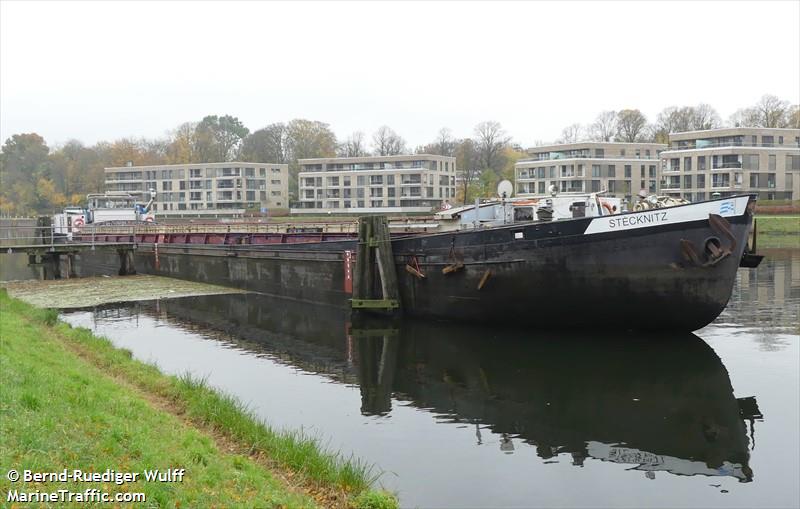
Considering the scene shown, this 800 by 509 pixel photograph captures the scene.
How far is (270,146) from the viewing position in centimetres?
13600

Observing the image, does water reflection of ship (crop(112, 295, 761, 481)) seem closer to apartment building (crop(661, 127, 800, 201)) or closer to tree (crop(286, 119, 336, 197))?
apartment building (crop(661, 127, 800, 201))

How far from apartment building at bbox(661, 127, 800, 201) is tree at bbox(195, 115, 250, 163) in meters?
87.4

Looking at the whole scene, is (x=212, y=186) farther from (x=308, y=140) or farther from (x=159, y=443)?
(x=159, y=443)

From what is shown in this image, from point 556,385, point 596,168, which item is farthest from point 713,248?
point 596,168

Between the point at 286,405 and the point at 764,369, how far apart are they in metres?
11.2

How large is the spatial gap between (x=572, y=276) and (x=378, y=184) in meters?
87.2

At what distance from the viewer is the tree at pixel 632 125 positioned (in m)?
116

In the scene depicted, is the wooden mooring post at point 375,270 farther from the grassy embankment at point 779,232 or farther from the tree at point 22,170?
the tree at point 22,170

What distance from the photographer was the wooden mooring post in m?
23.2

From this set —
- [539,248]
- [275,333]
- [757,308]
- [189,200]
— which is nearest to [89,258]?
[275,333]

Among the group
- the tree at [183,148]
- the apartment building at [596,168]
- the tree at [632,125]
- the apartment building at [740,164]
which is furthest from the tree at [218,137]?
the apartment building at [740,164]

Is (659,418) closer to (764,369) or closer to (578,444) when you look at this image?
(578,444)

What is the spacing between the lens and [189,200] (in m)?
118

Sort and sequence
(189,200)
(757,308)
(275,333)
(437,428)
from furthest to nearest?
(189,200) < (757,308) < (275,333) < (437,428)
